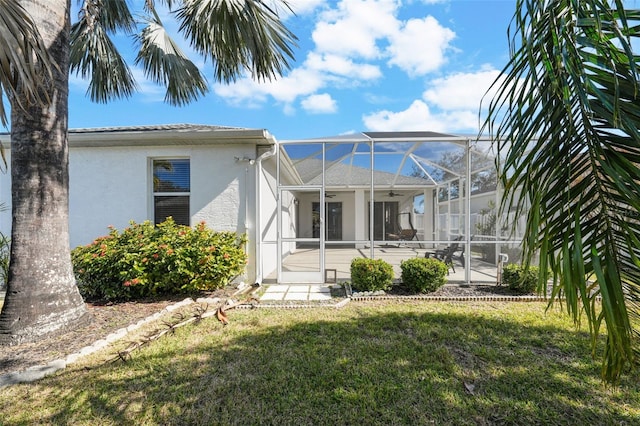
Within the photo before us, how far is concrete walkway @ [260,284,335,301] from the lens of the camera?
580 centimetres

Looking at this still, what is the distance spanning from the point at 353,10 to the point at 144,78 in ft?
16.1

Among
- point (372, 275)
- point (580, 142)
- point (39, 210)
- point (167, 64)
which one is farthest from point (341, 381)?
point (167, 64)

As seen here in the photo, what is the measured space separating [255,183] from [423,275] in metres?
4.34

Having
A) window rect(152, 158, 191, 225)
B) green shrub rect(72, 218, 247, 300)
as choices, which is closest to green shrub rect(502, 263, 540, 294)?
green shrub rect(72, 218, 247, 300)

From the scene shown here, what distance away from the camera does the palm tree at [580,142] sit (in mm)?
1236

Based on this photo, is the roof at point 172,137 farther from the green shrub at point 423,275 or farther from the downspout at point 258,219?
the green shrub at point 423,275

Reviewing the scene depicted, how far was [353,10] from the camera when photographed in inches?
218

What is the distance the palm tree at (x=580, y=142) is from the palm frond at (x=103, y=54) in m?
7.55

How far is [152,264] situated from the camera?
5.27 m

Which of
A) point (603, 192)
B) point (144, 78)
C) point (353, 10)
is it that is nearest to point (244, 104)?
point (144, 78)

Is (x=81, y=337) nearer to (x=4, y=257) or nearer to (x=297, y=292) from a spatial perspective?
(x=297, y=292)

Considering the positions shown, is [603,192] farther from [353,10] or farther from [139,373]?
[353,10]

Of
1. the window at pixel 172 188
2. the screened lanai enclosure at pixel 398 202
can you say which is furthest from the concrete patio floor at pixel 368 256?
the window at pixel 172 188

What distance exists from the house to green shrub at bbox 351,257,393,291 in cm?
85
